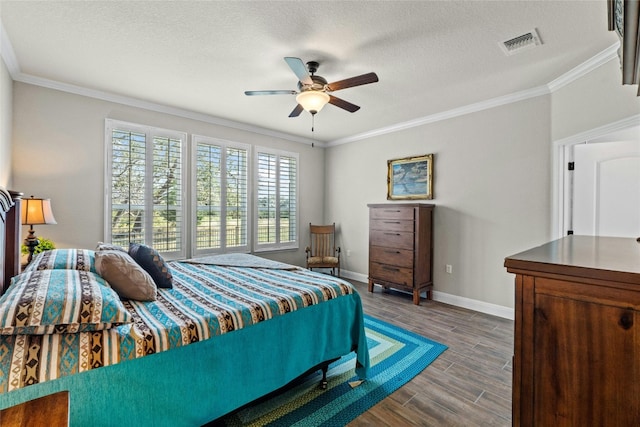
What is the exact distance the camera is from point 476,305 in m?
3.75

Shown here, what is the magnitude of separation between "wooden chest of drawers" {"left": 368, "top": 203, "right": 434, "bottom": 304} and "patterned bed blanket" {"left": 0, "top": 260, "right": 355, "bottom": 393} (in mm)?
1958

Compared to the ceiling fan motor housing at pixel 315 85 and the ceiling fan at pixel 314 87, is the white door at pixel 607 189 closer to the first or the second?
the ceiling fan at pixel 314 87

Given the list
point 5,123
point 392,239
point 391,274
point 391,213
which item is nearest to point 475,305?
point 391,274

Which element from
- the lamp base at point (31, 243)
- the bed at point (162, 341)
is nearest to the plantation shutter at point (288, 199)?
the bed at point (162, 341)

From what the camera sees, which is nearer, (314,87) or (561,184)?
(314,87)

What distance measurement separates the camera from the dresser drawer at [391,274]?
400 cm

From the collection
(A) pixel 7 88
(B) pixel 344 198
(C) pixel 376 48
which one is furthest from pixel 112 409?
(B) pixel 344 198

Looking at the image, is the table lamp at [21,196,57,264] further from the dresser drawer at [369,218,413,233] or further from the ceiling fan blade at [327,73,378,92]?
the dresser drawer at [369,218,413,233]

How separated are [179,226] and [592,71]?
4.92m

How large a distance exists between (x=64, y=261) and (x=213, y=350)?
127cm

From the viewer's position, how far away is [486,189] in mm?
3676

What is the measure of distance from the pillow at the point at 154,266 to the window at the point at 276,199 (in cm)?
262

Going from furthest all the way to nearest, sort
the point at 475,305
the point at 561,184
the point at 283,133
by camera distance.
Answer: the point at 283,133
the point at 475,305
the point at 561,184

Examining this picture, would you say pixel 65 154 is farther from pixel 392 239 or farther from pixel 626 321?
pixel 626 321
